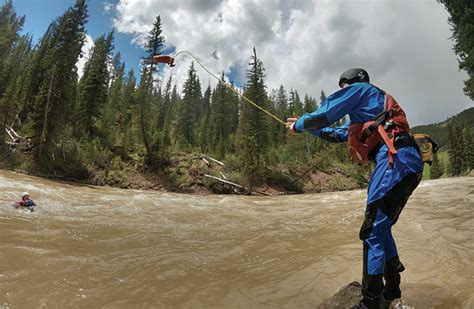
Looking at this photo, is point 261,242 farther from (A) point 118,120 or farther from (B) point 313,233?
(A) point 118,120

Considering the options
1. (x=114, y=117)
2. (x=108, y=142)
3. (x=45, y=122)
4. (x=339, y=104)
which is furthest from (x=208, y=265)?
(x=114, y=117)

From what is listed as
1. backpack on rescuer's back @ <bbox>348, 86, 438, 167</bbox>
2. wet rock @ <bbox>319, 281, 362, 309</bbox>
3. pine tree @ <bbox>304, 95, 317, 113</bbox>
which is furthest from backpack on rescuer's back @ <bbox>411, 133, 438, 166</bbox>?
pine tree @ <bbox>304, 95, 317, 113</bbox>

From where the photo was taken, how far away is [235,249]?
580 cm

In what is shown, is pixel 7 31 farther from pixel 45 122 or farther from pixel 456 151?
pixel 456 151

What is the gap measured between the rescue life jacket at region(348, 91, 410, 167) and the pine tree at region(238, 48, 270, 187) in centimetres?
2551

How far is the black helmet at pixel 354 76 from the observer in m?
3.46

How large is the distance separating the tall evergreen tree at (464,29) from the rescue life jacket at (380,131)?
13666 mm

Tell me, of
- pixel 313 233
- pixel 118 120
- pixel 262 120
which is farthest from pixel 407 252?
pixel 118 120

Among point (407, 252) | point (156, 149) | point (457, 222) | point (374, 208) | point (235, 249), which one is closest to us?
point (374, 208)

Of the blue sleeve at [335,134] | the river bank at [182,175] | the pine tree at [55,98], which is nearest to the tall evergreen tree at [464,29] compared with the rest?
the blue sleeve at [335,134]

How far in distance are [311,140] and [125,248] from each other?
183 ft

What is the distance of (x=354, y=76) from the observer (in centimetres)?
347

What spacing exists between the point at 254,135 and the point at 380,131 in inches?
1158

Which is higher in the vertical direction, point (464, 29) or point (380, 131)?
point (464, 29)
